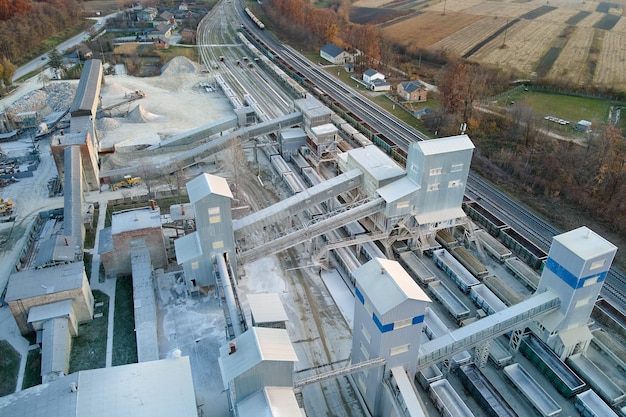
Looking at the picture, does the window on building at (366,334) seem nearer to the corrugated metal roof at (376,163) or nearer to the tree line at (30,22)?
the corrugated metal roof at (376,163)

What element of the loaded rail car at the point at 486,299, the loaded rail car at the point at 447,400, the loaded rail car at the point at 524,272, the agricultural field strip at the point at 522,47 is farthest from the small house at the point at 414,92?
the loaded rail car at the point at 447,400

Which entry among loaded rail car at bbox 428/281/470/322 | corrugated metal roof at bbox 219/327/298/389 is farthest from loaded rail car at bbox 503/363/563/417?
Result: corrugated metal roof at bbox 219/327/298/389

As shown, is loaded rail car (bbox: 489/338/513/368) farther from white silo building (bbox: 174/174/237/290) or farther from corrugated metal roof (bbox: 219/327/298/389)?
white silo building (bbox: 174/174/237/290)

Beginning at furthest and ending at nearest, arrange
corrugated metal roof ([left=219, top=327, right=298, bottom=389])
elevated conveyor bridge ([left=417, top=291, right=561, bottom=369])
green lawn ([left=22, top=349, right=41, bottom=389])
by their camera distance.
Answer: green lawn ([left=22, top=349, right=41, bottom=389]) → elevated conveyor bridge ([left=417, top=291, right=561, bottom=369]) → corrugated metal roof ([left=219, top=327, right=298, bottom=389])

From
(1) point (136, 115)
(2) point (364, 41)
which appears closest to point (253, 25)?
(2) point (364, 41)

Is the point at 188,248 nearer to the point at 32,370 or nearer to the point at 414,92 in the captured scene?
the point at 32,370

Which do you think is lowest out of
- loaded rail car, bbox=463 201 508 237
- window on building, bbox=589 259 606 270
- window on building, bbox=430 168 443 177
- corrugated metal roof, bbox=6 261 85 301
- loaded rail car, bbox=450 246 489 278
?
loaded rail car, bbox=450 246 489 278
